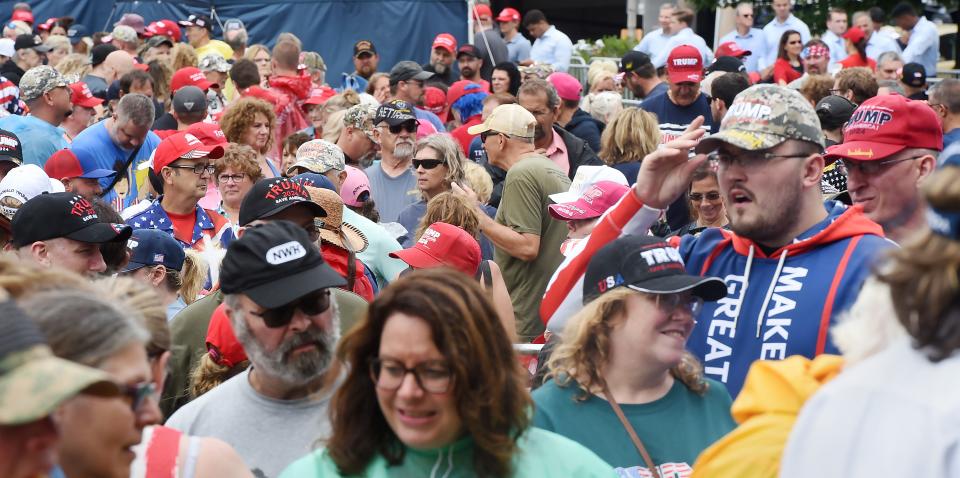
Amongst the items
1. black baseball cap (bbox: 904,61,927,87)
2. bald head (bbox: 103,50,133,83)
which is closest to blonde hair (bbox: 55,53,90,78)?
bald head (bbox: 103,50,133,83)

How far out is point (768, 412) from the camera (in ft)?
8.36

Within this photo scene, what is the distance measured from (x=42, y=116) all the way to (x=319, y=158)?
11.8ft

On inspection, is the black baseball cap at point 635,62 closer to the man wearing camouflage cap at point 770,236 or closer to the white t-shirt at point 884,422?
the man wearing camouflage cap at point 770,236

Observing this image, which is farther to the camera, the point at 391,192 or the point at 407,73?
the point at 407,73

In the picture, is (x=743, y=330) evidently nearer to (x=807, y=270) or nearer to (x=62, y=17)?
(x=807, y=270)

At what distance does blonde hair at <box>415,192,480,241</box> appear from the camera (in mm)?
6438

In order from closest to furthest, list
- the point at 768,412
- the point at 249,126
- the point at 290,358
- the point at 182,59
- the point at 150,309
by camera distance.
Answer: the point at 768,412
the point at 150,309
the point at 290,358
the point at 249,126
the point at 182,59

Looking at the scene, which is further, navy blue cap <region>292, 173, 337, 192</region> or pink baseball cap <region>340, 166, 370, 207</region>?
pink baseball cap <region>340, 166, 370, 207</region>

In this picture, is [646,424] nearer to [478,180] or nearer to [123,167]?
[478,180]

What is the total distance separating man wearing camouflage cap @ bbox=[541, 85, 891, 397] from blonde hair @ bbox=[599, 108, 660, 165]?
13.9ft

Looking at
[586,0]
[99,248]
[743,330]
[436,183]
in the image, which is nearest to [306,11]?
[586,0]

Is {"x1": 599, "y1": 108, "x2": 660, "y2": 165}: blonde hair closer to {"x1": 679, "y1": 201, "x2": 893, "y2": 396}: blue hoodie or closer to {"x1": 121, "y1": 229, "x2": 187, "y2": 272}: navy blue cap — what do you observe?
{"x1": 121, "y1": 229, "x2": 187, "y2": 272}: navy blue cap

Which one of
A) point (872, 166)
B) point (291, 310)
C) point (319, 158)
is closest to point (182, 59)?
point (319, 158)

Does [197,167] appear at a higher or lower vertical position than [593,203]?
lower
